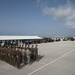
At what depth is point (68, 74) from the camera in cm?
947

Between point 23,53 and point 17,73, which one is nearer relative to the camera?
point 17,73

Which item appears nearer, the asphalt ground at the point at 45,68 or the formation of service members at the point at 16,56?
the asphalt ground at the point at 45,68

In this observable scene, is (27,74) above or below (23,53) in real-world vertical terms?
below

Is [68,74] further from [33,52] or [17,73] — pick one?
[33,52]

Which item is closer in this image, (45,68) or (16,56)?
(45,68)

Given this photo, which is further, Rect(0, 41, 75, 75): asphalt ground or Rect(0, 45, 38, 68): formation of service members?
Rect(0, 45, 38, 68): formation of service members

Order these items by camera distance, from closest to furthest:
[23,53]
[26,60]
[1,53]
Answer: [23,53] < [26,60] < [1,53]

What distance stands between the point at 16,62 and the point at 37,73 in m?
2.73

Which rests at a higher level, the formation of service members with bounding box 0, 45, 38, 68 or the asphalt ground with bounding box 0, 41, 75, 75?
the formation of service members with bounding box 0, 45, 38, 68

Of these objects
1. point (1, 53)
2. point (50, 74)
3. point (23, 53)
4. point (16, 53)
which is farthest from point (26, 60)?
point (50, 74)

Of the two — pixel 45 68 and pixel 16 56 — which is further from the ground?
pixel 16 56

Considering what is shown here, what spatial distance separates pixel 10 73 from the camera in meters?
9.40

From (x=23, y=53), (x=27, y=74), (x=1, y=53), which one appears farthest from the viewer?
(x=1, y=53)

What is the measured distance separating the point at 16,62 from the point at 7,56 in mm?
1981
